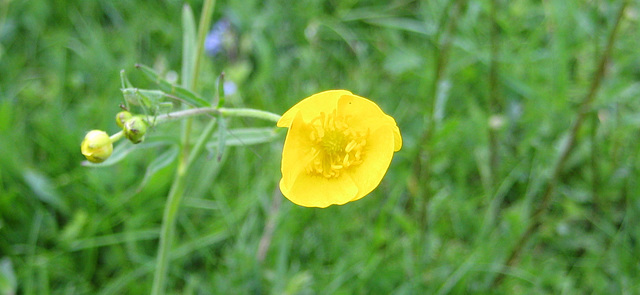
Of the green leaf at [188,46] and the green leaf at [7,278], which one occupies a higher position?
the green leaf at [188,46]

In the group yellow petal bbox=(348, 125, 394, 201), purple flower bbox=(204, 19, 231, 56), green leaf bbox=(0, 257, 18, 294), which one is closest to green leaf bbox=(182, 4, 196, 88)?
yellow petal bbox=(348, 125, 394, 201)

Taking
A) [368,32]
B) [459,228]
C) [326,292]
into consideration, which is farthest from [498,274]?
[368,32]

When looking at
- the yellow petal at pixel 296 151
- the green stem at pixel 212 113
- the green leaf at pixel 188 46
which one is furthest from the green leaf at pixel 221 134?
the green leaf at pixel 188 46

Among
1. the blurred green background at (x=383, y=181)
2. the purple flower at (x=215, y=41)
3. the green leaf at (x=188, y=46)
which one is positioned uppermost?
the purple flower at (x=215, y=41)

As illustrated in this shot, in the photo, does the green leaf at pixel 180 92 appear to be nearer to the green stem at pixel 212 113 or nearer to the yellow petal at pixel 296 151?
the green stem at pixel 212 113

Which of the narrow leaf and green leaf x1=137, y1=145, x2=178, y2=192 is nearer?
green leaf x1=137, y1=145, x2=178, y2=192

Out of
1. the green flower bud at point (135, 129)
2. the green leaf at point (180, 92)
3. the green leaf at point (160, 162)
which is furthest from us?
the green leaf at point (160, 162)

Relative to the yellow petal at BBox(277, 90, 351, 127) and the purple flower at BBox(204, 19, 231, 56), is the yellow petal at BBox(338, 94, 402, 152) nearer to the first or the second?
the yellow petal at BBox(277, 90, 351, 127)

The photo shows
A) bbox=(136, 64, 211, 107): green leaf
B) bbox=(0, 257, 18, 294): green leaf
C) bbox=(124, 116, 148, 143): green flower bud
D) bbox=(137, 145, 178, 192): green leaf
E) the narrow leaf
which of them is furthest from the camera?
bbox=(0, 257, 18, 294): green leaf
